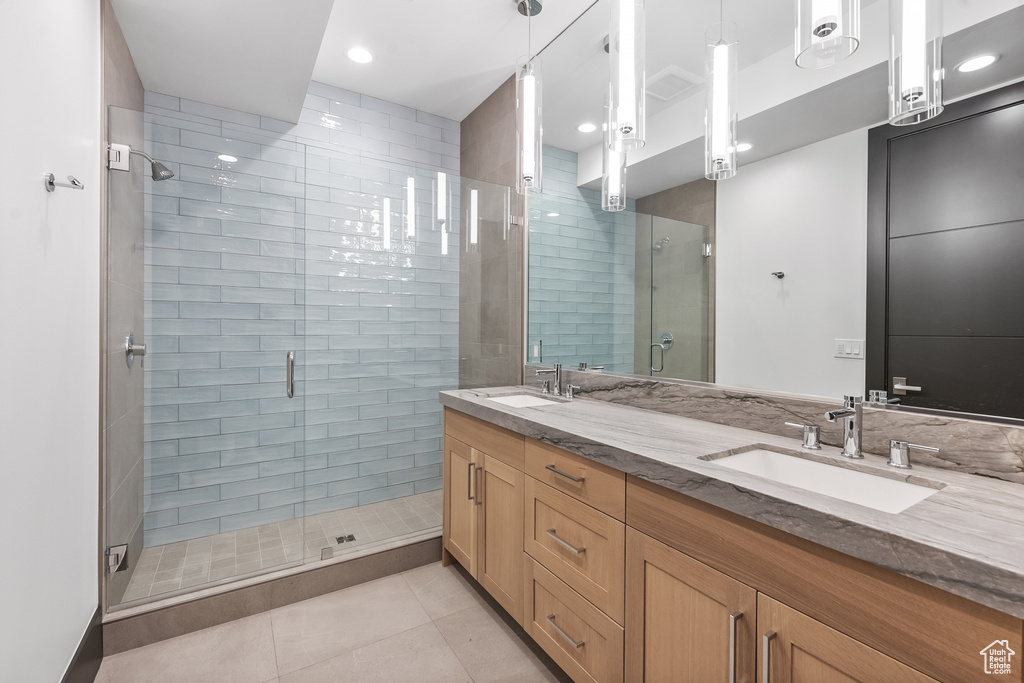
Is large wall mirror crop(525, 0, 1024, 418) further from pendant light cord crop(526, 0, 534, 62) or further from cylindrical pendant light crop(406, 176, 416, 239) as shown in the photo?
cylindrical pendant light crop(406, 176, 416, 239)

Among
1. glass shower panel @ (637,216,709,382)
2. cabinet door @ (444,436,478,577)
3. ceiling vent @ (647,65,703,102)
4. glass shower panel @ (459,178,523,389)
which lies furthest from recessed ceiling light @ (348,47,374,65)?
cabinet door @ (444,436,478,577)

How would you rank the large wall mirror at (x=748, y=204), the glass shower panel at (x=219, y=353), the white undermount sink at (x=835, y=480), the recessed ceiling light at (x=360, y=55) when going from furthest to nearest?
the recessed ceiling light at (x=360, y=55) → the glass shower panel at (x=219, y=353) → the large wall mirror at (x=748, y=204) → the white undermount sink at (x=835, y=480)

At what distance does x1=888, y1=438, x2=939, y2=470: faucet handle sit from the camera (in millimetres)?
1080

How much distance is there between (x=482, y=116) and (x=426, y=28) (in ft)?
2.50

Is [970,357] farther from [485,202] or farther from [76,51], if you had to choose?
[76,51]

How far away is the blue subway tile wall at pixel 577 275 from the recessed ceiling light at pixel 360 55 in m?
1.14

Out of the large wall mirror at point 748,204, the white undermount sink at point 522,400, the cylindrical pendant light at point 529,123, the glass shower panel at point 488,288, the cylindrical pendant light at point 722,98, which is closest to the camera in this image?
the large wall mirror at point 748,204

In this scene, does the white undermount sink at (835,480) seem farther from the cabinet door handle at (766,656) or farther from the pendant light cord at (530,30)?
the pendant light cord at (530,30)

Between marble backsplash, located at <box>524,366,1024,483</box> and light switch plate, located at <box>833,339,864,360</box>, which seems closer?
marble backsplash, located at <box>524,366,1024,483</box>

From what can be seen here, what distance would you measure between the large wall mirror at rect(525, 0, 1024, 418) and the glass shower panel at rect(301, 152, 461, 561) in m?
0.83

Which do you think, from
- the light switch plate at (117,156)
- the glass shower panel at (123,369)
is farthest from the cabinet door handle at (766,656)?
the light switch plate at (117,156)

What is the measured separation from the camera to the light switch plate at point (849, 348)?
4.14ft

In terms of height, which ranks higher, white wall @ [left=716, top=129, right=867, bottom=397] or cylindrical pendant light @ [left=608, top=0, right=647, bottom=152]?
cylindrical pendant light @ [left=608, top=0, right=647, bottom=152]

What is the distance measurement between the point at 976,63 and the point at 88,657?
301 centimetres
